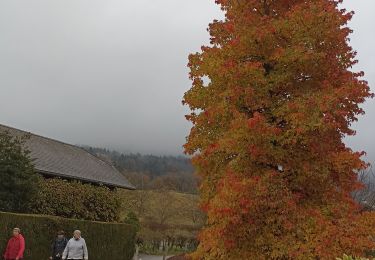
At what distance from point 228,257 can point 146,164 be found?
123 m

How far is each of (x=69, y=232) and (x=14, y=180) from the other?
10.9 feet

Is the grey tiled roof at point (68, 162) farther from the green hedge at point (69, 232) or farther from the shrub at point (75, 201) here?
the green hedge at point (69, 232)

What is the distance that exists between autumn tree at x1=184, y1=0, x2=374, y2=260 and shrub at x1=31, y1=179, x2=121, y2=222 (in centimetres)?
1294

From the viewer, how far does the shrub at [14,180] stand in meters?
20.2

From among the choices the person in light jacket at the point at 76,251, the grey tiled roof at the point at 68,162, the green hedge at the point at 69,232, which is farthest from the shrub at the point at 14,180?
the person in light jacket at the point at 76,251

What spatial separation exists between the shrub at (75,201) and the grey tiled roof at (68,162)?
127 cm

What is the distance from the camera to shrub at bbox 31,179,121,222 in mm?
24405

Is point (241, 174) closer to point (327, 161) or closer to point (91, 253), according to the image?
point (327, 161)

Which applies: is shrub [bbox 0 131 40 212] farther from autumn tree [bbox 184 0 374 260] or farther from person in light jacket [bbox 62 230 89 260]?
autumn tree [bbox 184 0 374 260]

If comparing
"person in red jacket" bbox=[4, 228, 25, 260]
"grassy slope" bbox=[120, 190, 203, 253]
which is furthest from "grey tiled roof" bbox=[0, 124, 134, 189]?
"person in red jacket" bbox=[4, 228, 25, 260]

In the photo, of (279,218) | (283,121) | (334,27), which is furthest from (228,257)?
(334,27)

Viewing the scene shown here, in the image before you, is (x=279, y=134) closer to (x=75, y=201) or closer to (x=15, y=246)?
(x=15, y=246)

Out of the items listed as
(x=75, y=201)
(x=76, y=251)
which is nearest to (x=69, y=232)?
(x=75, y=201)

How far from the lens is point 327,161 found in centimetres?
1164
